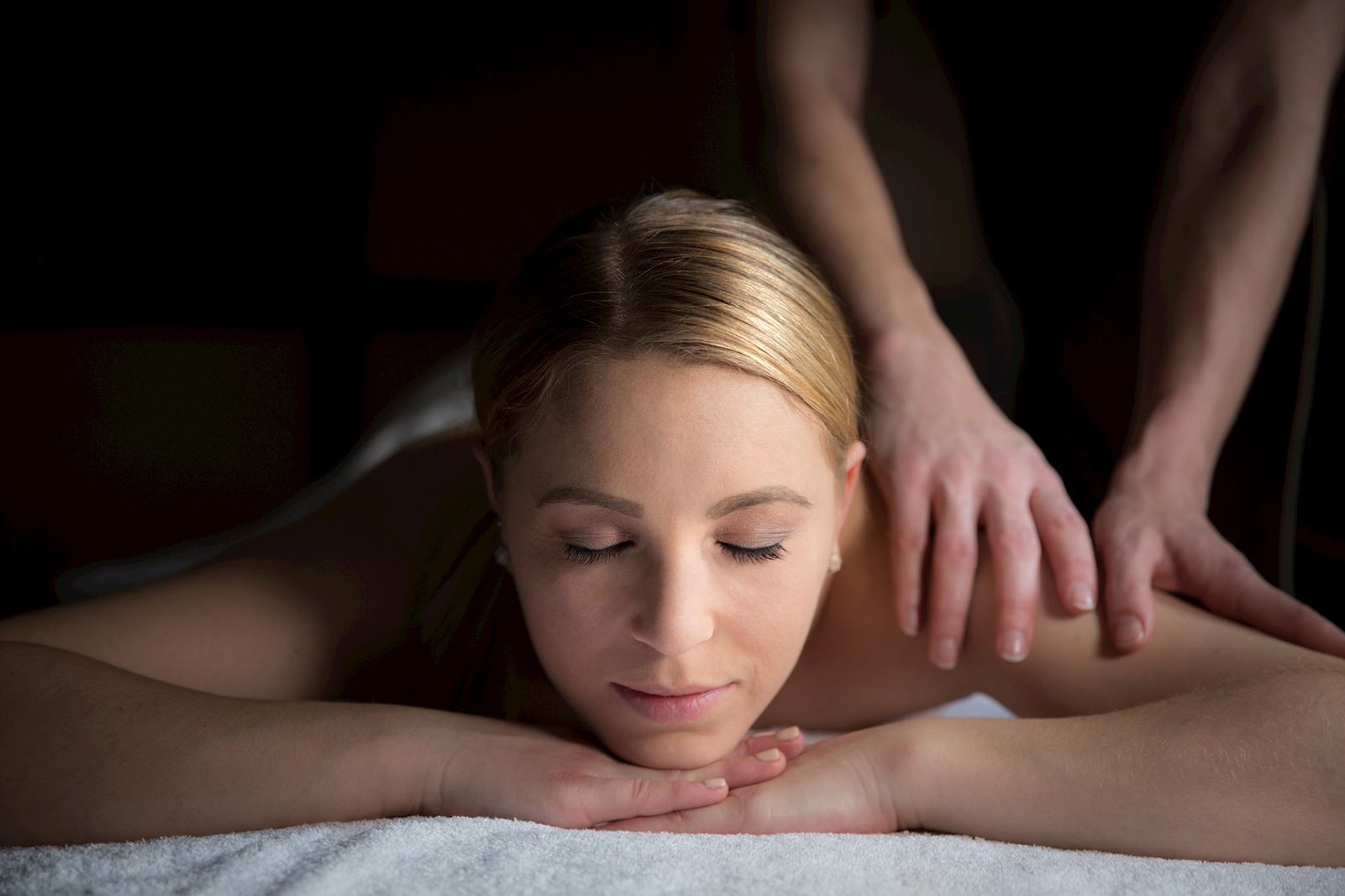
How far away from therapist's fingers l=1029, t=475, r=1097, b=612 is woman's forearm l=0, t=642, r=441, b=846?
49 centimetres

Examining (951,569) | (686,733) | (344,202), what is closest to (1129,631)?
(951,569)

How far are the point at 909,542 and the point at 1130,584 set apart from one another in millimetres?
170

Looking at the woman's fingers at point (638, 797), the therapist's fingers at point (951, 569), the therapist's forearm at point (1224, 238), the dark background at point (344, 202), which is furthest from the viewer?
the dark background at point (344, 202)

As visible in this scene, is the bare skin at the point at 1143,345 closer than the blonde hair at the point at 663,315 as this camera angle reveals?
No

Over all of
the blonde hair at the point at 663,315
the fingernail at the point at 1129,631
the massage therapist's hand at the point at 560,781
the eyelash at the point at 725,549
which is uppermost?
the blonde hair at the point at 663,315

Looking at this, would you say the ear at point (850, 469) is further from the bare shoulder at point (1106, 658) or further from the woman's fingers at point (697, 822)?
the woman's fingers at point (697, 822)

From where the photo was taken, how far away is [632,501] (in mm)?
694

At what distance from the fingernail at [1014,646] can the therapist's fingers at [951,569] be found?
0.04 m

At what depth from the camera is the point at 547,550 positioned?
2.44 ft

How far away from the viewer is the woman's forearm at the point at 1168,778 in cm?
66

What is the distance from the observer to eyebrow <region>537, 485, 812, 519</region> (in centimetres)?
70

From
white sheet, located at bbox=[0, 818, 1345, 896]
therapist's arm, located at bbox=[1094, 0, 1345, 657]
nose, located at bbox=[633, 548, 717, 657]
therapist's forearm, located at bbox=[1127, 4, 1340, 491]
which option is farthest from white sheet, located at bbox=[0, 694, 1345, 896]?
therapist's forearm, located at bbox=[1127, 4, 1340, 491]

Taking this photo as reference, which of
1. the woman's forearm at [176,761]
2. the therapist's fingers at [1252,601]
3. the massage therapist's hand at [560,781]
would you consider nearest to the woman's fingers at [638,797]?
the massage therapist's hand at [560,781]

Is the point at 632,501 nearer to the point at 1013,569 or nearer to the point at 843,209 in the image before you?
the point at 1013,569
